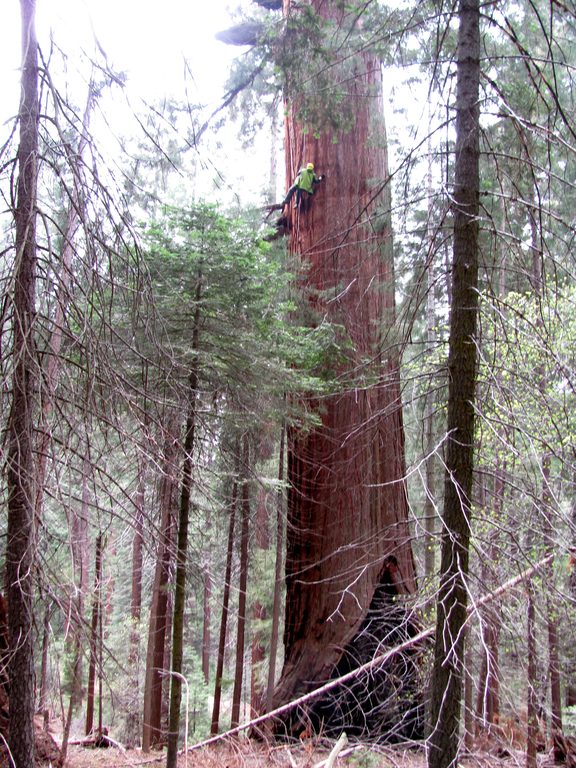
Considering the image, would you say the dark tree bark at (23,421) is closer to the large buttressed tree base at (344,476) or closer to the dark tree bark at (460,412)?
the dark tree bark at (460,412)

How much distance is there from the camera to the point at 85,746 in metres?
9.64

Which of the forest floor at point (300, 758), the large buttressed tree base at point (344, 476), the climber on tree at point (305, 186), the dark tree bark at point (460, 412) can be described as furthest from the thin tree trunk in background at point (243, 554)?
the climber on tree at point (305, 186)

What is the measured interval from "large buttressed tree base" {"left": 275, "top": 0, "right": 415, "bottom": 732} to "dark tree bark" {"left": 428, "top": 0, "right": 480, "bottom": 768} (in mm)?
2404

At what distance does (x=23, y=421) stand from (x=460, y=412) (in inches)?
79.8

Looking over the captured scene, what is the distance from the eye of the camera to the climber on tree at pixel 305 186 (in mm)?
7906

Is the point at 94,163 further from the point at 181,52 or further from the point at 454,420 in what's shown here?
the point at 454,420

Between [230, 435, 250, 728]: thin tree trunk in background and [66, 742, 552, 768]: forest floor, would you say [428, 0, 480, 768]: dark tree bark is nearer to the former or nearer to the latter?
[66, 742, 552, 768]: forest floor

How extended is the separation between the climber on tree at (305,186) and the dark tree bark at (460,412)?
493cm

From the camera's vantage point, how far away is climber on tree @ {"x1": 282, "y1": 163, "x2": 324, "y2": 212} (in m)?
7.91

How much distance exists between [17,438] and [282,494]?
530 cm

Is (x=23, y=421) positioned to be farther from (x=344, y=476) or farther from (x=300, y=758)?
(x=300, y=758)

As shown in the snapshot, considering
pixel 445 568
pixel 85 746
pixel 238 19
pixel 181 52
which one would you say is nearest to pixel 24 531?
pixel 445 568

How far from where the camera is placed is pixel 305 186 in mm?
7926

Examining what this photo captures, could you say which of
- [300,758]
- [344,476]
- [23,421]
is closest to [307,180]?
[344,476]
